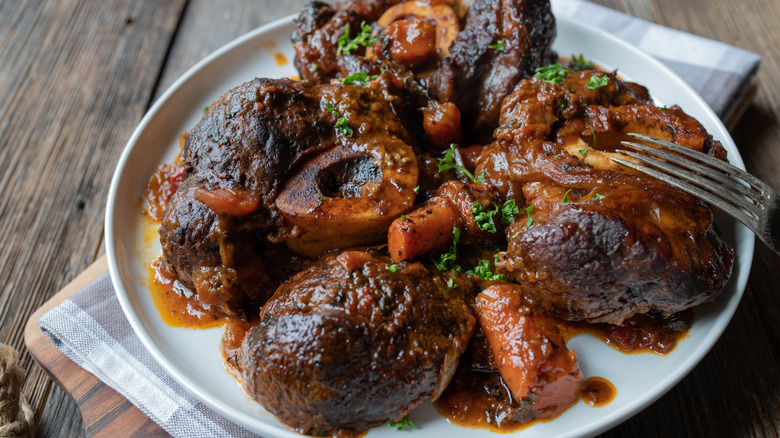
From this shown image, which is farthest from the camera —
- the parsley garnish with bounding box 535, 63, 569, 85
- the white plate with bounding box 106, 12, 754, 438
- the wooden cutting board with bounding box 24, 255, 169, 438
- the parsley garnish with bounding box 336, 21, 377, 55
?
the parsley garnish with bounding box 336, 21, 377, 55

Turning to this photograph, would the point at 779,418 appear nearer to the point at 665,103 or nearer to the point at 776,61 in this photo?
the point at 665,103

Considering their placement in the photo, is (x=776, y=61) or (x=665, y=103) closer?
(x=665, y=103)

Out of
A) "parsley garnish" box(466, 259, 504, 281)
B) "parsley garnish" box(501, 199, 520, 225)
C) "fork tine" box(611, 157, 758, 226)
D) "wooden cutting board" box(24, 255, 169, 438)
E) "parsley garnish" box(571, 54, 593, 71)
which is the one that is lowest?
"wooden cutting board" box(24, 255, 169, 438)

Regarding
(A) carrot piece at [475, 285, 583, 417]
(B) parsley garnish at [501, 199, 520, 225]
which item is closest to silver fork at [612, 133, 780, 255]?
(B) parsley garnish at [501, 199, 520, 225]

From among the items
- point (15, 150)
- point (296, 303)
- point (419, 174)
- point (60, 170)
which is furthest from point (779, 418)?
point (15, 150)

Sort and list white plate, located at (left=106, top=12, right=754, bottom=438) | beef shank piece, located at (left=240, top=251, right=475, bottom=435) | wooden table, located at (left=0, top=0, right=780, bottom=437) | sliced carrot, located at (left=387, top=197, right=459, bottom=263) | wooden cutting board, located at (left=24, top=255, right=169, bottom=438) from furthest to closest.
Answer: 1. wooden table, located at (left=0, top=0, right=780, bottom=437)
2. wooden cutting board, located at (left=24, top=255, right=169, bottom=438)
3. sliced carrot, located at (left=387, top=197, right=459, bottom=263)
4. white plate, located at (left=106, top=12, right=754, bottom=438)
5. beef shank piece, located at (left=240, top=251, right=475, bottom=435)

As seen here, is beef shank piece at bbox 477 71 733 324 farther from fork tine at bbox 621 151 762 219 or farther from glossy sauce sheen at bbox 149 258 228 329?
glossy sauce sheen at bbox 149 258 228 329

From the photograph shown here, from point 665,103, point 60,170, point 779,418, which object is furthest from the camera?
point 60,170

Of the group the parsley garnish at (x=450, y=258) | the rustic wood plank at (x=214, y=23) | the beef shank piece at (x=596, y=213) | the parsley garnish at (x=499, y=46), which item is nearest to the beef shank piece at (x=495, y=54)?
the parsley garnish at (x=499, y=46)
